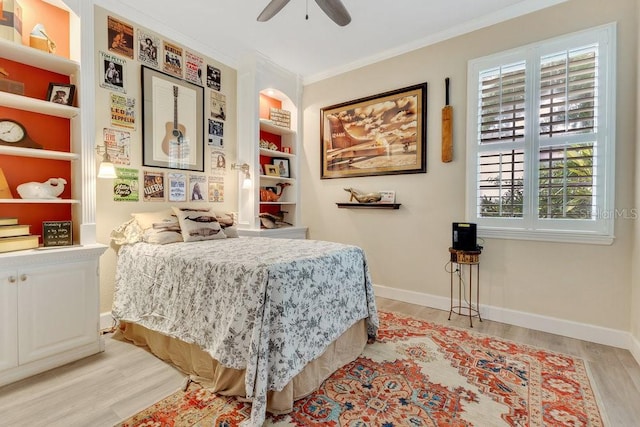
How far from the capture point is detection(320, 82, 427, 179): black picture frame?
→ 11.2 ft

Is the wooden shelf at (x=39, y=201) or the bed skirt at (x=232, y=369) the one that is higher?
the wooden shelf at (x=39, y=201)

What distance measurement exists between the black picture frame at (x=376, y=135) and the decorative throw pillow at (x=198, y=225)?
1792mm

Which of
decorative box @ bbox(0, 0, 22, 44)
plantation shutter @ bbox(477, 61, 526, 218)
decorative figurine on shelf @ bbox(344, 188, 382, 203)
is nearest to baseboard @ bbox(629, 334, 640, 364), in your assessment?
plantation shutter @ bbox(477, 61, 526, 218)

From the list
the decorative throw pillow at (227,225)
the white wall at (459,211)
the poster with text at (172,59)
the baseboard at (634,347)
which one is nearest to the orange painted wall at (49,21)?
the poster with text at (172,59)

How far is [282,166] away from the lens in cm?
432

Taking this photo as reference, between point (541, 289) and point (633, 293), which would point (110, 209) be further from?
point (633, 293)

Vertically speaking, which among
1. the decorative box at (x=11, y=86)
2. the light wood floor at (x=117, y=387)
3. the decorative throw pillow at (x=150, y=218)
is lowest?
the light wood floor at (x=117, y=387)

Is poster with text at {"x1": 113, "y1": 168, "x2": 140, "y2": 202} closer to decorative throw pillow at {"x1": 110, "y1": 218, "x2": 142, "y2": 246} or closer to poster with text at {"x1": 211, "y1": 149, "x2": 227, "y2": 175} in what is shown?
decorative throw pillow at {"x1": 110, "y1": 218, "x2": 142, "y2": 246}

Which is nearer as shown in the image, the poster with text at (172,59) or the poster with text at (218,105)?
the poster with text at (172,59)

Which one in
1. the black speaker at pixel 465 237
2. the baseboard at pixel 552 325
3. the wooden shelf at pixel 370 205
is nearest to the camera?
the baseboard at pixel 552 325

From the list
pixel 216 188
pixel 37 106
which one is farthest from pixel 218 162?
pixel 37 106

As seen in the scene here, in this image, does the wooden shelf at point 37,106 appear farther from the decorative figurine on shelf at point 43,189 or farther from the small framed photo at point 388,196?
the small framed photo at point 388,196

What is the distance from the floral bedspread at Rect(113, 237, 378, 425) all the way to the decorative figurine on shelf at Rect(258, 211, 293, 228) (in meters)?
1.30

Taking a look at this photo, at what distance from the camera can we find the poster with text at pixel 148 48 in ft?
9.58
